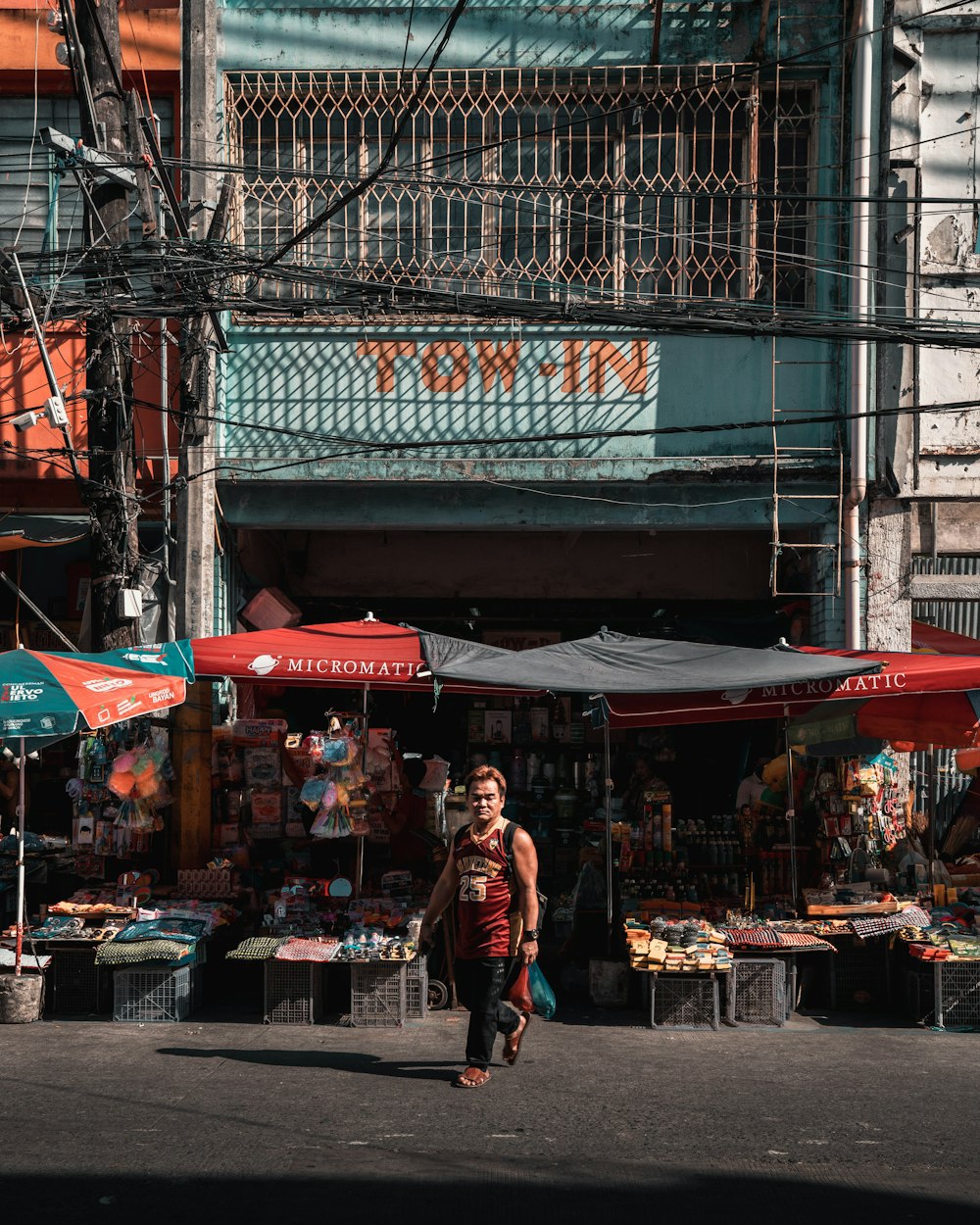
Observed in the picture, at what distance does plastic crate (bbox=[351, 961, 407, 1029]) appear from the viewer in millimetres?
9820

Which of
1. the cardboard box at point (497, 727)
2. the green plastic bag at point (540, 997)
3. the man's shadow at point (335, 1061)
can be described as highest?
the cardboard box at point (497, 727)

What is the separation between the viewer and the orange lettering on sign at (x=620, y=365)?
1386 centimetres

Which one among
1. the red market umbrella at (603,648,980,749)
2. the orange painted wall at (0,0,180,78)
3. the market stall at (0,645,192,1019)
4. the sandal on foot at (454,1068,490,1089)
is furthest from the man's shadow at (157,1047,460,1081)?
the orange painted wall at (0,0,180,78)

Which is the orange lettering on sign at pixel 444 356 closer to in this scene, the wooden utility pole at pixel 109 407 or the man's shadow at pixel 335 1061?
the wooden utility pole at pixel 109 407

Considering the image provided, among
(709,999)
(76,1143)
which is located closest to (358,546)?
(709,999)

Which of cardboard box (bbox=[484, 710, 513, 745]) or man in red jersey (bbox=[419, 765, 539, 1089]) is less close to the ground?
cardboard box (bbox=[484, 710, 513, 745])

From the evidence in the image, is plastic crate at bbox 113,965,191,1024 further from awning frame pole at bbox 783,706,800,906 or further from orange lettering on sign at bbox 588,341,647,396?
orange lettering on sign at bbox 588,341,647,396

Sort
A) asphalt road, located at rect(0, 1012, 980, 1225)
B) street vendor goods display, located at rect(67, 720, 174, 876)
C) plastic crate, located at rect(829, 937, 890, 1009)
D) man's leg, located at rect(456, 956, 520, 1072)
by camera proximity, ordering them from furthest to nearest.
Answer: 1. street vendor goods display, located at rect(67, 720, 174, 876)
2. plastic crate, located at rect(829, 937, 890, 1009)
3. man's leg, located at rect(456, 956, 520, 1072)
4. asphalt road, located at rect(0, 1012, 980, 1225)

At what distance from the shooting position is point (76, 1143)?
21.9 ft

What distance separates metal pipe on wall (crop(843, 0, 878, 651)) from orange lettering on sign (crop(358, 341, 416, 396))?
4.43 meters

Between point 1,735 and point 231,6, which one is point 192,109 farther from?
point 1,735

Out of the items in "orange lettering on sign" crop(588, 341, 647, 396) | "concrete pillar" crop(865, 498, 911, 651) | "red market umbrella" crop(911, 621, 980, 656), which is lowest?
"red market umbrella" crop(911, 621, 980, 656)

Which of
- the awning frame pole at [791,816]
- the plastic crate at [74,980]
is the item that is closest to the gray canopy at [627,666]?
the awning frame pole at [791,816]

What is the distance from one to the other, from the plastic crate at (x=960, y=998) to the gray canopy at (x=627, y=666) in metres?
2.22
